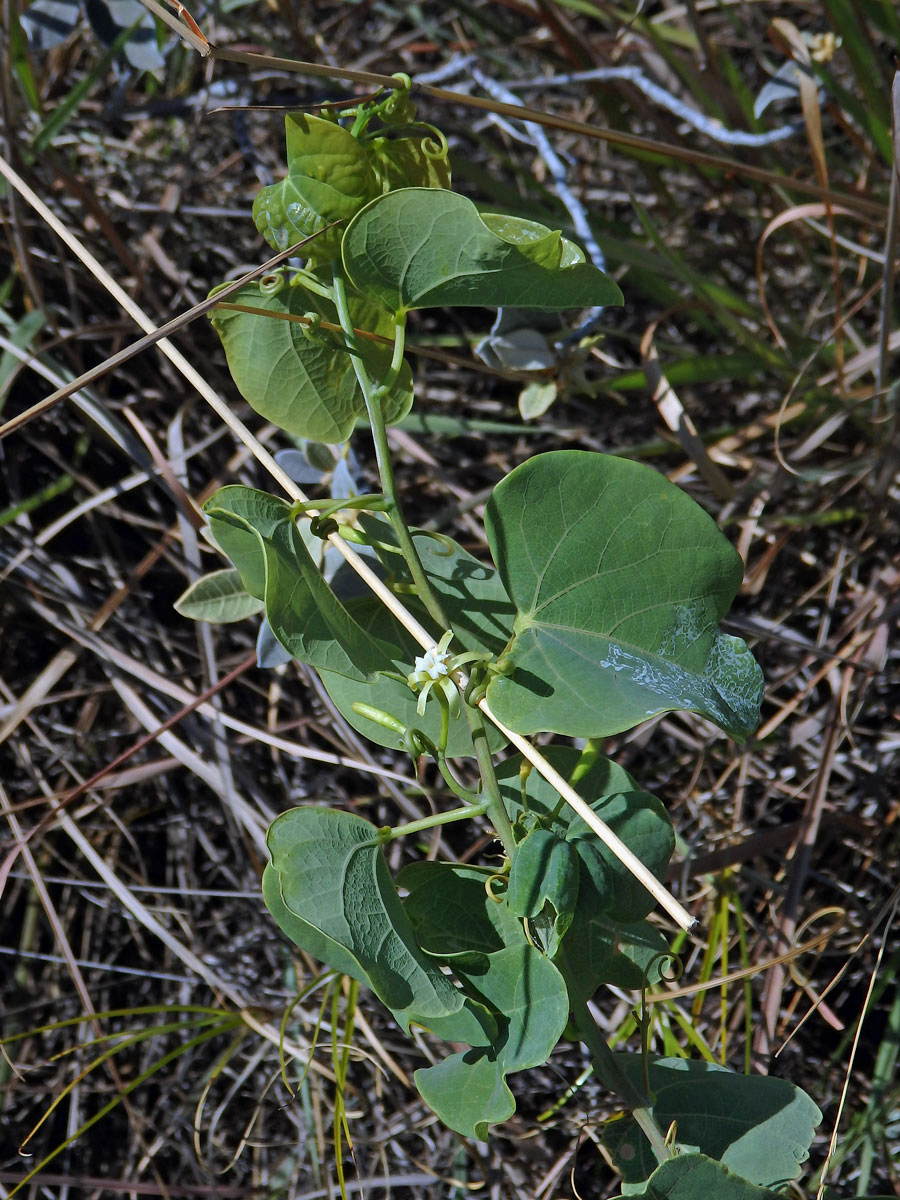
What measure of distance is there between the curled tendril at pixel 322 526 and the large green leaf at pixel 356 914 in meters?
0.16

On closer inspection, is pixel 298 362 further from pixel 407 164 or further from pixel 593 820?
pixel 593 820

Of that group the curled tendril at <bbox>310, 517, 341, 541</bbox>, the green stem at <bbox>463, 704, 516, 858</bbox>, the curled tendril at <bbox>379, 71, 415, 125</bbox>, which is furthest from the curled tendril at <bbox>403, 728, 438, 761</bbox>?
the curled tendril at <bbox>379, 71, 415, 125</bbox>

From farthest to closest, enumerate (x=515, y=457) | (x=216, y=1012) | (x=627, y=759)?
(x=515, y=457) → (x=627, y=759) → (x=216, y=1012)

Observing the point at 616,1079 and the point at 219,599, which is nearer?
the point at 616,1079

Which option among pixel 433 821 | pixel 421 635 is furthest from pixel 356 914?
pixel 421 635

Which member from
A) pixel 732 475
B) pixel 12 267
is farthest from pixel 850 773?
pixel 12 267

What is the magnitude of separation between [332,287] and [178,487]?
1.54ft

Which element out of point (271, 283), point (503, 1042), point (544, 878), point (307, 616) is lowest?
point (503, 1042)

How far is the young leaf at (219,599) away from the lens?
0.76 m

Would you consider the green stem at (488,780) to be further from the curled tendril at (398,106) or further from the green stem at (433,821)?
the curled tendril at (398,106)

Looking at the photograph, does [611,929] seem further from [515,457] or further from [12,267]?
[12,267]

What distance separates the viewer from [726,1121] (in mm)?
570

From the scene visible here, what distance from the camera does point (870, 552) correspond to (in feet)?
3.41

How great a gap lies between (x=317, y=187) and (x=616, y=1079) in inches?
20.7
